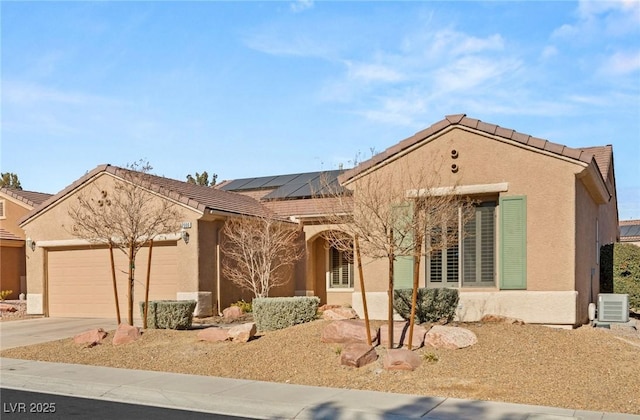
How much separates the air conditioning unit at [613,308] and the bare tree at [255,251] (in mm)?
8818

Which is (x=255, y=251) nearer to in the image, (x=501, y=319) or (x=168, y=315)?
(x=168, y=315)

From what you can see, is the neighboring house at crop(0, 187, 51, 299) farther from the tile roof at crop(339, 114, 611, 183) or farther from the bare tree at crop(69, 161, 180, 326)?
the tile roof at crop(339, 114, 611, 183)

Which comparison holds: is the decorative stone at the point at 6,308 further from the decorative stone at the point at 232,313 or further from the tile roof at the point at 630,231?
the tile roof at the point at 630,231

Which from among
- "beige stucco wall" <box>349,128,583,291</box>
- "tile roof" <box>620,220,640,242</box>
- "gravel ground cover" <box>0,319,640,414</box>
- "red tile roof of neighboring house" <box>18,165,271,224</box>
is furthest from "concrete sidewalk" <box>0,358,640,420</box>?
"tile roof" <box>620,220,640,242</box>

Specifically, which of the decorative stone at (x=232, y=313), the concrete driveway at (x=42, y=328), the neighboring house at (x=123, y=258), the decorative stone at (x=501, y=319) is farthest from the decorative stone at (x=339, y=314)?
the concrete driveway at (x=42, y=328)

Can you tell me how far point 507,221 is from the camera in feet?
43.9

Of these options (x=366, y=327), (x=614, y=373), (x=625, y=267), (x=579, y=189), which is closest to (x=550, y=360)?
(x=614, y=373)

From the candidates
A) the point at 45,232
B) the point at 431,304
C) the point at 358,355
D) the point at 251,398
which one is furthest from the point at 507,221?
the point at 45,232

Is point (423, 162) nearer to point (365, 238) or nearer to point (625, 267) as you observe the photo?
point (365, 238)

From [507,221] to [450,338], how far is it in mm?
3823

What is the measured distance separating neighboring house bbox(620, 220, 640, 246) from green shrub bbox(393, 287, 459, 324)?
2657 cm

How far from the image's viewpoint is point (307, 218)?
71.2 feet

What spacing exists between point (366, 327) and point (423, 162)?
4872 millimetres

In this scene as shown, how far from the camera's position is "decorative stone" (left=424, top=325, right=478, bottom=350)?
1061cm
